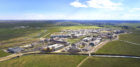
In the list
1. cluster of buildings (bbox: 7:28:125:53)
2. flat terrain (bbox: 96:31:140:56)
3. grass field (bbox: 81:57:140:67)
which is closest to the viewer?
grass field (bbox: 81:57:140:67)

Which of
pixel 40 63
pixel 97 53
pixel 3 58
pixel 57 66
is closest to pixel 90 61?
pixel 97 53

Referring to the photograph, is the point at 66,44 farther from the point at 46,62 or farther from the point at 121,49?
the point at 121,49

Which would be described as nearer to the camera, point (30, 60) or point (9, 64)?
point (9, 64)

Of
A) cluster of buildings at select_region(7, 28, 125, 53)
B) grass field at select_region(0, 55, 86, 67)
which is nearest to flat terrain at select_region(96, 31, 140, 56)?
cluster of buildings at select_region(7, 28, 125, 53)

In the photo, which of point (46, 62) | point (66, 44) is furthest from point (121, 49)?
point (46, 62)

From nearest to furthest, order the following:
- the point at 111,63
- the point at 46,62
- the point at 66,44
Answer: the point at 111,63 < the point at 46,62 < the point at 66,44

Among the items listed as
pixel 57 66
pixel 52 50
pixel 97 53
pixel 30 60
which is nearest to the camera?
pixel 57 66

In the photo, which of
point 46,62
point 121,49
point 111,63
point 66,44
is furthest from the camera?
point 66,44

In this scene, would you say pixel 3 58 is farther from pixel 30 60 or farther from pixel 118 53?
pixel 118 53

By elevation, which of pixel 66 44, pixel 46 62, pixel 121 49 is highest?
pixel 66 44

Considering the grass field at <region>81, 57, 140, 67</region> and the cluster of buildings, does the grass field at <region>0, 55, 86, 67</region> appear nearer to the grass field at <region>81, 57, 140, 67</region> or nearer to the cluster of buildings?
the grass field at <region>81, 57, 140, 67</region>

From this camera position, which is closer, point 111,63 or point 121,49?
point 111,63
